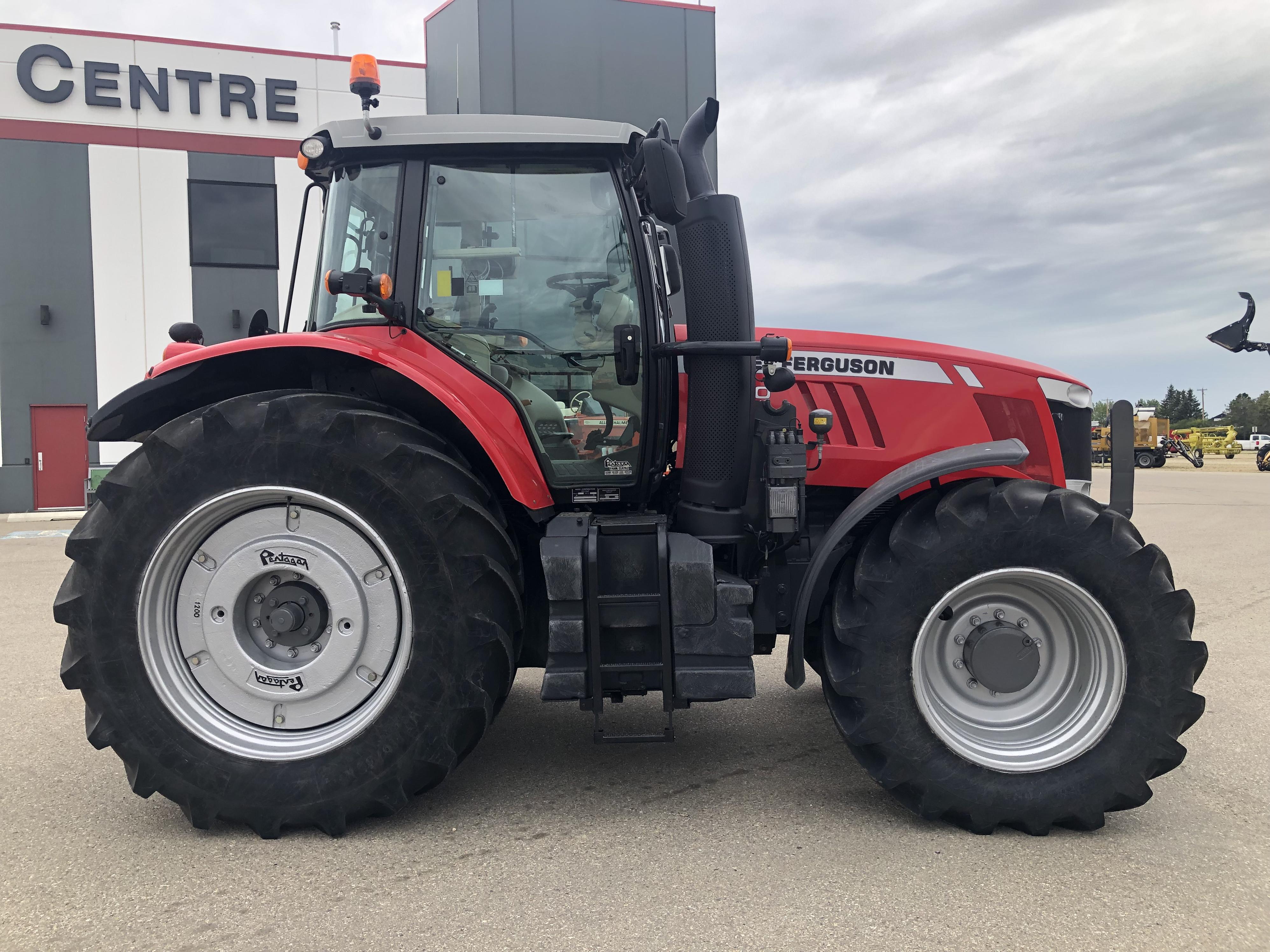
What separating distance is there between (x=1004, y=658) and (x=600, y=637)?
1397mm

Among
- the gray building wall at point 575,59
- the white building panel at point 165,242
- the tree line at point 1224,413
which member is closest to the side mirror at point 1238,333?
the gray building wall at point 575,59

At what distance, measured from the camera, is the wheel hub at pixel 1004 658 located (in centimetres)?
284

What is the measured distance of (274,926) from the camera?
7.18 feet

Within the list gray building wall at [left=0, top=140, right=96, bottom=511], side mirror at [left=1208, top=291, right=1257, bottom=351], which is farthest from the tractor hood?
gray building wall at [left=0, top=140, right=96, bottom=511]

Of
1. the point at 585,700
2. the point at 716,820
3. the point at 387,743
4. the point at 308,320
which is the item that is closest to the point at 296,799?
the point at 387,743

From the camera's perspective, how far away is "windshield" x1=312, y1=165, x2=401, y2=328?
10.2ft

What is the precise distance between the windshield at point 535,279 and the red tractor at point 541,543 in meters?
0.01

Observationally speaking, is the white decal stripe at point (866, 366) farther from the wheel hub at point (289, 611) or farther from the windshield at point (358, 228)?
the wheel hub at point (289, 611)

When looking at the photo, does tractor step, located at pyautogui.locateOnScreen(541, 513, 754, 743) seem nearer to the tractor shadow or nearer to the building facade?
the tractor shadow

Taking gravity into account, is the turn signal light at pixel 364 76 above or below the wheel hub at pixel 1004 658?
above

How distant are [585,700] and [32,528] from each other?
13.5 m

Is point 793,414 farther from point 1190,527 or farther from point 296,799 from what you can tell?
point 1190,527

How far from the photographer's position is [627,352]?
10.1 ft

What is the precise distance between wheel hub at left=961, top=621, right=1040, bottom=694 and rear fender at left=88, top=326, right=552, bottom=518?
1626 mm
